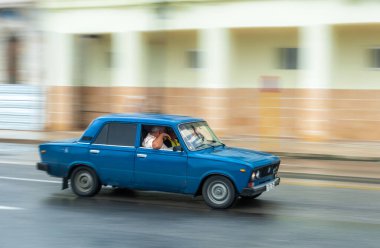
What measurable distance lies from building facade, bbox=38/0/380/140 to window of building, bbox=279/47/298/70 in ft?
0.12

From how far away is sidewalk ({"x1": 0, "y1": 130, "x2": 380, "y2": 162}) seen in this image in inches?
629

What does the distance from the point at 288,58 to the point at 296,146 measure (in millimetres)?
4570

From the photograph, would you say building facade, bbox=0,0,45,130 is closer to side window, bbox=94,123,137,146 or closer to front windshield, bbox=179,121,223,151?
side window, bbox=94,123,137,146

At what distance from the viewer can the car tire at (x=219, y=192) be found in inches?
361

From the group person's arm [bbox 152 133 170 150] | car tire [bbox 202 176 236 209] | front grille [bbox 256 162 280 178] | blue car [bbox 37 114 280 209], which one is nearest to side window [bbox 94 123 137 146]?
blue car [bbox 37 114 280 209]

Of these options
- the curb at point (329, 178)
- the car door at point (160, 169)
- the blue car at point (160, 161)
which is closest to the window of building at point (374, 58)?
the curb at point (329, 178)

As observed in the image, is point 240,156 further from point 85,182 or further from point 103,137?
point 85,182

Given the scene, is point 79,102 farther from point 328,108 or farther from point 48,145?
point 48,145

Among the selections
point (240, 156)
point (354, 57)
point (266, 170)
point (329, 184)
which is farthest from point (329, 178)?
point (354, 57)

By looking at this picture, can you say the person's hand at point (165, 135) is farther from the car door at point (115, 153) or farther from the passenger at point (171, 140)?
the car door at point (115, 153)

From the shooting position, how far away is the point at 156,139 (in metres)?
9.73

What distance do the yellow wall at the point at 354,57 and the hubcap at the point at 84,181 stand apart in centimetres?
1216

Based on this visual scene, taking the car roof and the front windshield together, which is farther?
the car roof

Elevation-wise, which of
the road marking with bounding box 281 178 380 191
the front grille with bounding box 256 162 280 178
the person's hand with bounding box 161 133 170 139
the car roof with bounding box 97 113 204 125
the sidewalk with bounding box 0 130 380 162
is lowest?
the road marking with bounding box 281 178 380 191
